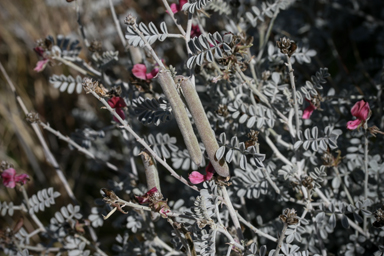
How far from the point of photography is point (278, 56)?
46.3 inches

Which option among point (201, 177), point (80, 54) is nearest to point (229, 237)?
point (201, 177)

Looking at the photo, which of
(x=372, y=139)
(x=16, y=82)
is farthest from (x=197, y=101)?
(x=16, y=82)

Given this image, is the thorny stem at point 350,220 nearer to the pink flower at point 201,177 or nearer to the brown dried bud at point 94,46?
the pink flower at point 201,177

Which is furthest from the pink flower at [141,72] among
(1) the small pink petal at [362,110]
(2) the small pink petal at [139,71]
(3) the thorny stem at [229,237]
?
(1) the small pink petal at [362,110]

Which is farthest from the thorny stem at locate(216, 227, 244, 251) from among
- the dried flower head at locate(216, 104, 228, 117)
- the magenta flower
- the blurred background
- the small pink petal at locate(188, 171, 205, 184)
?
the blurred background

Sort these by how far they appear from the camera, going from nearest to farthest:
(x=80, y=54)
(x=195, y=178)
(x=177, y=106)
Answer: (x=177, y=106), (x=195, y=178), (x=80, y=54)

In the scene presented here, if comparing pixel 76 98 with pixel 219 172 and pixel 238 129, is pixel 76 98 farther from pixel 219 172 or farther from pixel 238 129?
pixel 219 172

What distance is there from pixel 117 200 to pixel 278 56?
0.73 meters

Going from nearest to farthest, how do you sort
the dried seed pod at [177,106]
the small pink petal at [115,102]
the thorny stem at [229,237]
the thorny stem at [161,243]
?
the dried seed pod at [177,106], the thorny stem at [229,237], the small pink petal at [115,102], the thorny stem at [161,243]

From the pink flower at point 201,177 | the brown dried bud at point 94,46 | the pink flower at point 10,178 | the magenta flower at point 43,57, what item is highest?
the magenta flower at point 43,57

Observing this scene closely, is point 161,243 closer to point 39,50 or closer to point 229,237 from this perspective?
point 229,237

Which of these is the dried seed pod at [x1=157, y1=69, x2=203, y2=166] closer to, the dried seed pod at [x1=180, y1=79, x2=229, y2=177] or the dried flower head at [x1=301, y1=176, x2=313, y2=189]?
the dried seed pod at [x1=180, y1=79, x2=229, y2=177]

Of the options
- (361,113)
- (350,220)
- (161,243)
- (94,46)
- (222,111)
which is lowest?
(350,220)

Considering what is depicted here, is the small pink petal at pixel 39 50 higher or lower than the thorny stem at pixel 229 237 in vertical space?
higher
